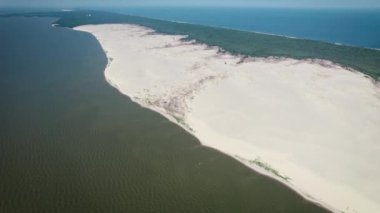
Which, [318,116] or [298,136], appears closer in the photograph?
[298,136]

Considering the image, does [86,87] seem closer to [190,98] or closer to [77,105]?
[77,105]

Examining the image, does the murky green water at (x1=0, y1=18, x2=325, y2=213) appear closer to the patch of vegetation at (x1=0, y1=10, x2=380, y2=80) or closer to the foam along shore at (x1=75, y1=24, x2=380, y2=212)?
the foam along shore at (x1=75, y1=24, x2=380, y2=212)

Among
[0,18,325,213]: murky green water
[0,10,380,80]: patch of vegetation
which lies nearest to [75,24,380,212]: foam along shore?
[0,18,325,213]: murky green water

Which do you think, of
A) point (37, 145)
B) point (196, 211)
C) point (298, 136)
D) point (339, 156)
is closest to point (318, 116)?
point (298, 136)

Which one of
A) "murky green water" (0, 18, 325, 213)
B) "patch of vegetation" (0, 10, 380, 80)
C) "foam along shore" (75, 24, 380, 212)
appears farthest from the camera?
"patch of vegetation" (0, 10, 380, 80)

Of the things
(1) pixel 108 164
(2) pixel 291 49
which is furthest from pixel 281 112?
(2) pixel 291 49

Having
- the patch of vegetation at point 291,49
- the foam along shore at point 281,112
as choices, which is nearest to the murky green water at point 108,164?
the foam along shore at point 281,112

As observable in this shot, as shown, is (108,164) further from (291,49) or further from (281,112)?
(291,49)
